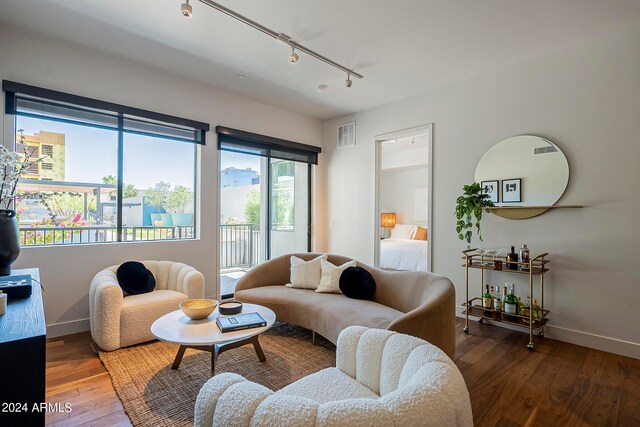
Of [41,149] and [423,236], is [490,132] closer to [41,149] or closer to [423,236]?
[423,236]

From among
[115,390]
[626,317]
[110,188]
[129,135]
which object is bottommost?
[115,390]

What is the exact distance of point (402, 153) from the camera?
7.28 meters

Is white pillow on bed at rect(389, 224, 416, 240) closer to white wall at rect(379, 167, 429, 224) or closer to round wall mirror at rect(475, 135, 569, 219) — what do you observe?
white wall at rect(379, 167, 429, 224)

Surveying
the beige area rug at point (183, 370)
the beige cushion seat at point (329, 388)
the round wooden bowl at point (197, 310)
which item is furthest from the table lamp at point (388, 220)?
the beige cushion seat at point (329, 388)

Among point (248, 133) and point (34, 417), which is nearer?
point (34, 417)

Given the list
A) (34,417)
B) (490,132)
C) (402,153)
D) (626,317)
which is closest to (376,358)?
(34,417)

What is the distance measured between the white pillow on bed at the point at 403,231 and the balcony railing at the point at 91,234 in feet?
15.7

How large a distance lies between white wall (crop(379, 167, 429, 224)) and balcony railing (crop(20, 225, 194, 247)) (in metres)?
5.44

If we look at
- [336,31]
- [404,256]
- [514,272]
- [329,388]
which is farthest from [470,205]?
[329,388]

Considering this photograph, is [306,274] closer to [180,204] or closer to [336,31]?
[180,204]

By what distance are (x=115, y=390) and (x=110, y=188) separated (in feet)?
7.24

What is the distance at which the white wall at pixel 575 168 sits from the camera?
111 inches

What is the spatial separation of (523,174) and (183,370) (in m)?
3.74

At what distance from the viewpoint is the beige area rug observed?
6.42 feet
